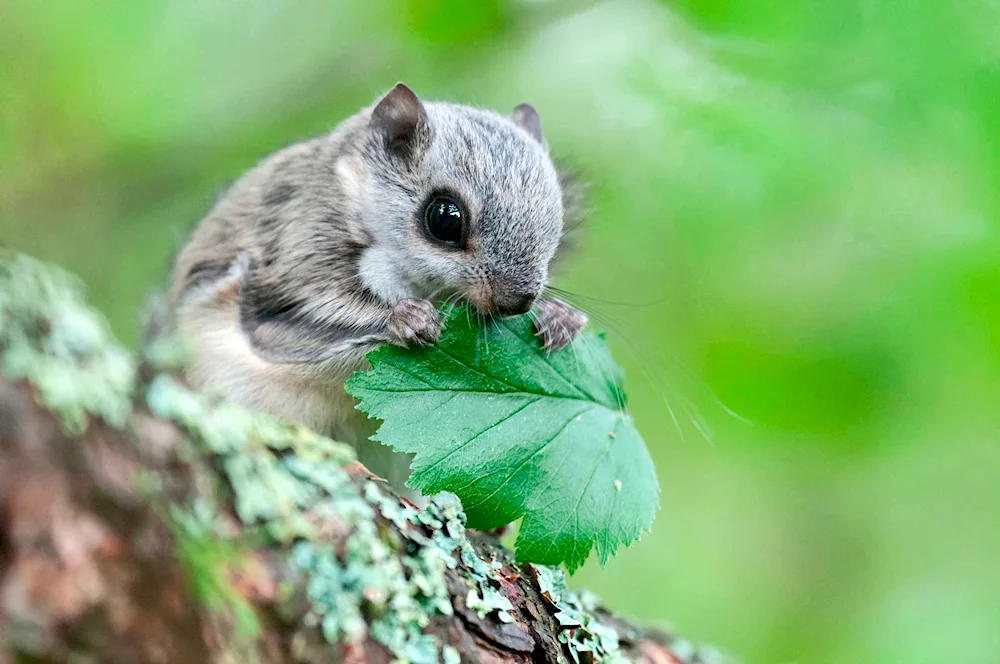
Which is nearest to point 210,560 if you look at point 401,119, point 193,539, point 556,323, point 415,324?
point 193,539

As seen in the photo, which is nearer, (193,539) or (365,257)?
A: (193,539)

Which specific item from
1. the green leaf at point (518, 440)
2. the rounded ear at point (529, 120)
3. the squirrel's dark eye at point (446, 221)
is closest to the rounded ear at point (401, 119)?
the squirrel's dark eye at point (446, 221)

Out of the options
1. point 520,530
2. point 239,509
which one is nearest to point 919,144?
point 520,530

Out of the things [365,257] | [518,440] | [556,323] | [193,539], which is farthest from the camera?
[365,257]

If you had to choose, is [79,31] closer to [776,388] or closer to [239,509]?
[239,509]

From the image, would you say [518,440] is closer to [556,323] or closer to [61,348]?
[556,323]

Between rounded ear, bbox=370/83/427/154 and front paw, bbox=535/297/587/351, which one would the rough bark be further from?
rounded ear, bbox=370/83/427/154
